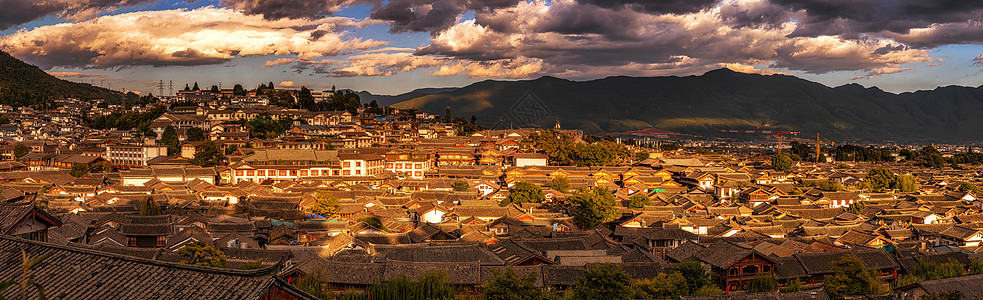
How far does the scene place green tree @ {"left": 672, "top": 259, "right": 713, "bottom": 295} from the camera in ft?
55.4

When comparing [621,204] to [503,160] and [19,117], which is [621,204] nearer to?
[503,160]

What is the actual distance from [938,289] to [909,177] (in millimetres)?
33768

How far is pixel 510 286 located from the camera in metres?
14.5

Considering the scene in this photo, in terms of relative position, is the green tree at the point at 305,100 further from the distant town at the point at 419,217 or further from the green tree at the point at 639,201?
the green tree at the point at 639,201

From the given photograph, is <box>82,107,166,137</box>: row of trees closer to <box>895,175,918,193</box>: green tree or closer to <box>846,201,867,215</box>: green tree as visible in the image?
<box>846,201,867,215</box>: green tree

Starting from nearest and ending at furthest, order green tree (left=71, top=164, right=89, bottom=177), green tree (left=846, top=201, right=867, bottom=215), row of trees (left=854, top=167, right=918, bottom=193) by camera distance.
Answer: green tree (left=846, top=201, right=867, bottom=215) < green tree (left=71, top=164, right=89, bottom=177) < row of trees (left=854, top=167, right=918, bottom=193)

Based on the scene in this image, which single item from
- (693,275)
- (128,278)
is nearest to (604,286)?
(693,275)

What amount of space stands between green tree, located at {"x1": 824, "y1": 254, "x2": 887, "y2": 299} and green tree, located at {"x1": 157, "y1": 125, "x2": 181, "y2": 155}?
1660 inches

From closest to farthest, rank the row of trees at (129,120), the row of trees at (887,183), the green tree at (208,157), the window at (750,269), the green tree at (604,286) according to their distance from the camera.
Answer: the green tree at (604,286)
the window at (750,269)
the row of trees at (887,183)
the green tree at (208,157)
the row of trees at (129,120)

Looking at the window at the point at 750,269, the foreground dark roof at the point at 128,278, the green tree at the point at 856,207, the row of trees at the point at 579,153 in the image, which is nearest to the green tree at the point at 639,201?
the green tree at the point at 856,207

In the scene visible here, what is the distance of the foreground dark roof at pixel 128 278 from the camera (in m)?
4.95

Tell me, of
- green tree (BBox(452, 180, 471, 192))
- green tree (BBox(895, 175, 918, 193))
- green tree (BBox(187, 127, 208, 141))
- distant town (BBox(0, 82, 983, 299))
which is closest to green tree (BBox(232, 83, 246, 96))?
distant town (BBox(0, 82, 983, 299))

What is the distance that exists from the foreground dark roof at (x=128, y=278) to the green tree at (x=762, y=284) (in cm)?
1565

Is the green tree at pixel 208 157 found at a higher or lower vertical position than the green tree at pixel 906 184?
higher
